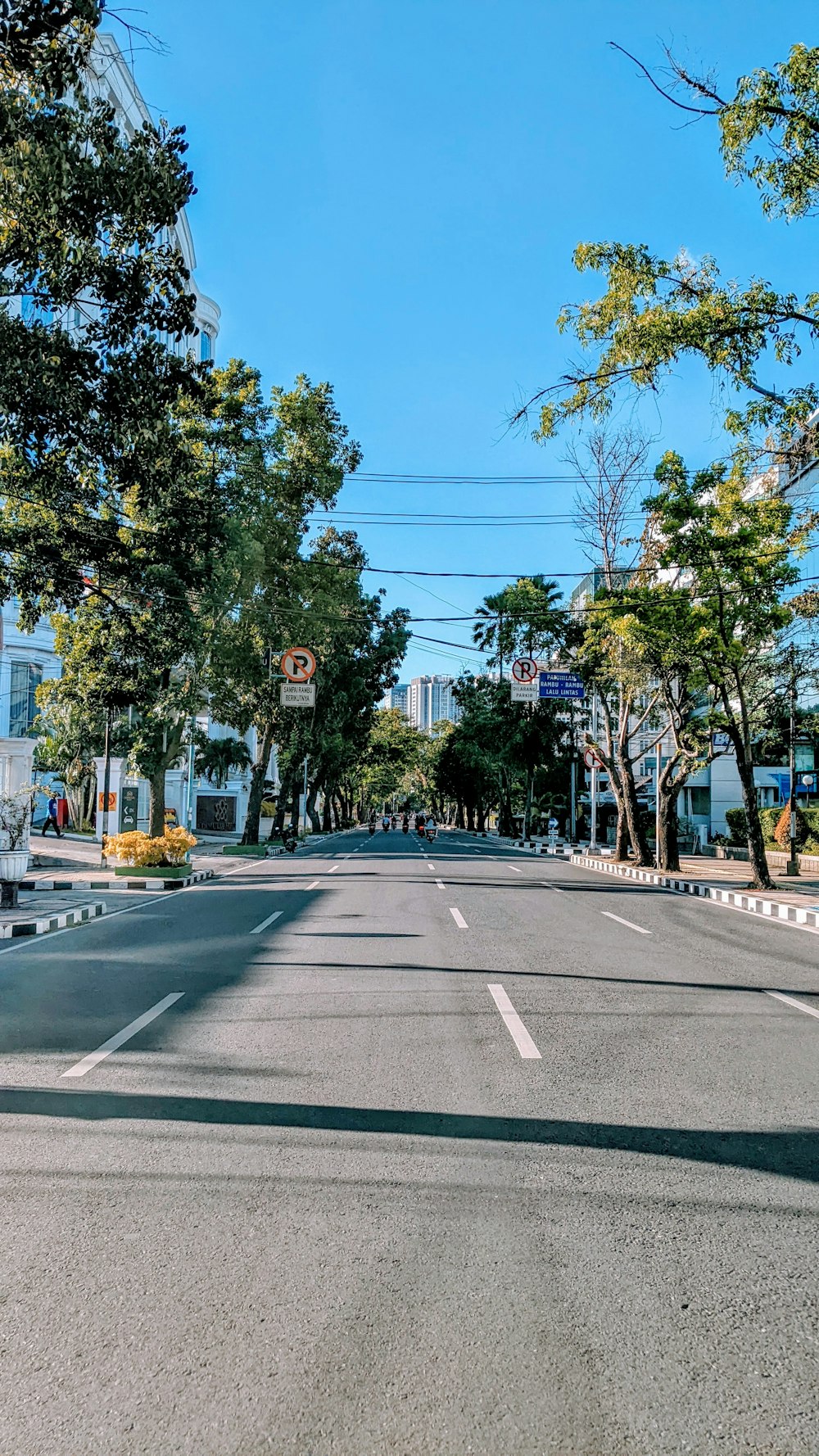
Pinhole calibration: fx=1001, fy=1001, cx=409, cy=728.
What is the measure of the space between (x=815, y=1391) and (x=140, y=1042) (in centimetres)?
494

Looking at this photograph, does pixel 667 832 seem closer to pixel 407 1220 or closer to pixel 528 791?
pixel 528 791

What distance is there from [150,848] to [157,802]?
4738mm

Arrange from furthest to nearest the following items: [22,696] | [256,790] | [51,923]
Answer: [22,696]
[256,790]
[51,923]

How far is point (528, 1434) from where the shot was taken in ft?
8.72

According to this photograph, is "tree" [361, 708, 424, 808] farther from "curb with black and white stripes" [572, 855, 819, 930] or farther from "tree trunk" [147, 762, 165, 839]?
"tree trunk" [147, 762, 165, 839]

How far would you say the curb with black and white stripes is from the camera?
17.0 m

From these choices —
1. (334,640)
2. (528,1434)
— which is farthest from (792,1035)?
(334,640)

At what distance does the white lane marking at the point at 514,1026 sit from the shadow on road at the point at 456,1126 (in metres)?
1.40

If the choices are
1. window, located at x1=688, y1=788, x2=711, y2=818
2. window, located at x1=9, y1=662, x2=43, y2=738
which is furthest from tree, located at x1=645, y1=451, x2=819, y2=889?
window, located at x1=688, y1=788, x2=711, y2=818

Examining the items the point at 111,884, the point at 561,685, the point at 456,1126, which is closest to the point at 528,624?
the point at 561,685

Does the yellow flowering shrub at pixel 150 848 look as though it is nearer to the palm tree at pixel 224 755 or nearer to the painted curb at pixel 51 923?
the painted curb at pixel 51 923

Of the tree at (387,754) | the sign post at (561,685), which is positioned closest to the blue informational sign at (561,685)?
the sign post at (561,685)

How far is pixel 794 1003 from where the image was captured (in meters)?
8.76

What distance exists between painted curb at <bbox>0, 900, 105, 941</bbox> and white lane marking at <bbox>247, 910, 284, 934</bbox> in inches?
108
